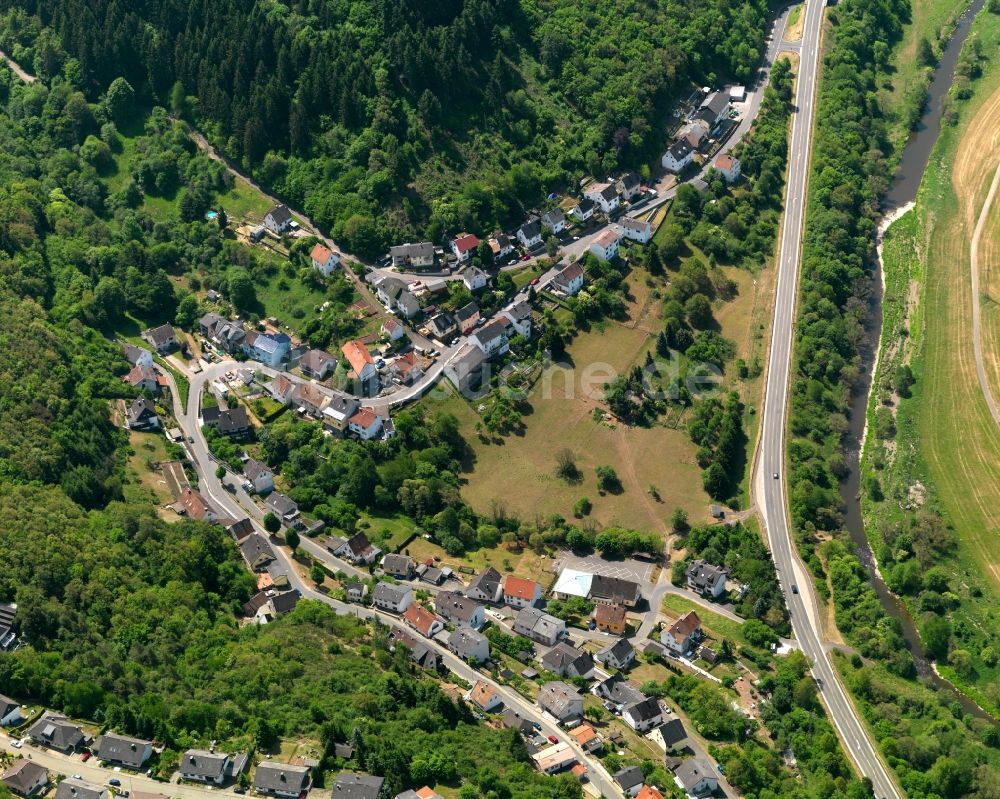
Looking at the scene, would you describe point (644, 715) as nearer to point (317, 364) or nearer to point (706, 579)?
point (706, 579)

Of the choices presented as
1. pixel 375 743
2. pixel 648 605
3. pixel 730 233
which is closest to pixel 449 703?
pixel 375 743

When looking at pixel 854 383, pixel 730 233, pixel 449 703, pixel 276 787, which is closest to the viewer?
pixel 276 787

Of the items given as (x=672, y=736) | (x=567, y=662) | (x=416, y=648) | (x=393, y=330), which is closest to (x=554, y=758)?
(x=672, y=736)

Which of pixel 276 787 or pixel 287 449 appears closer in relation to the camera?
pixel 276 787

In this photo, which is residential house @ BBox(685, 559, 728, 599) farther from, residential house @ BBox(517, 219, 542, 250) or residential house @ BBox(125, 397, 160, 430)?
residential house @ BBox(125, 397, 160, 430)

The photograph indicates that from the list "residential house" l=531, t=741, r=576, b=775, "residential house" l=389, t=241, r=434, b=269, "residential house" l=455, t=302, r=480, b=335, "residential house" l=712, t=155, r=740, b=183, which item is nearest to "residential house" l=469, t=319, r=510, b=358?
"residential house" l=455, t=302, r=480, b=335

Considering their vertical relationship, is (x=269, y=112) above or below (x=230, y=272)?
above

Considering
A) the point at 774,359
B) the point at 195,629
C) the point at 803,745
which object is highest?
the point at 774,359

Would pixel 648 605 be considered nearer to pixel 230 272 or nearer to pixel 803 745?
pixel 803 745
